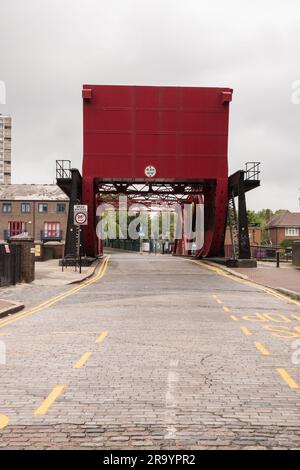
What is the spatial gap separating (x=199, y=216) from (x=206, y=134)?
18.2 metres

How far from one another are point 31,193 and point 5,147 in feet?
228

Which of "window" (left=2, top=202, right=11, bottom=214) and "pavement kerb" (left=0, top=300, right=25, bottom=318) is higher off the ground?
"window" (left=2, top=202, right=11, bottom=214)

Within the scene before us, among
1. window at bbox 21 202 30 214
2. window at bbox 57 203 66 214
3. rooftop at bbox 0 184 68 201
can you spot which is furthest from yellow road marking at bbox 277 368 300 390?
window at bbox 21 202 30 214

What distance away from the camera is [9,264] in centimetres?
2236

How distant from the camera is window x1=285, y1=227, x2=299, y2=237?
9706 cm

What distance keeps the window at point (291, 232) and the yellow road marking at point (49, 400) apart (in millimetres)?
93716

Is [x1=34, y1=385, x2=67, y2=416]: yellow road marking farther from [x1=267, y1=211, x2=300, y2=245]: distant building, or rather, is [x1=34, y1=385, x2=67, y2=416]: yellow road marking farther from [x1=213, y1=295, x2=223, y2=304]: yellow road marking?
[x1=267, y1=211, x2=300, y2=245]: distant building

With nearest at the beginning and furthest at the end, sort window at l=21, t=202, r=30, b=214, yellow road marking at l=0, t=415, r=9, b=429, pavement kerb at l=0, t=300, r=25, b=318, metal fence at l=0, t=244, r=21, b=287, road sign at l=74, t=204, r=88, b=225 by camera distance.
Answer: yellow road marking at l=0, t=415, r=9, b=429, pavement kerb at l=0, t=300, r=25, b=318, metal fence at l=0, t=244, r=21, b=287, road sign at l=74, t=204, r=88, b=225, window at l=21, t=202, r=30, b=214

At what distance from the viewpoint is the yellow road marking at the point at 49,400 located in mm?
5703

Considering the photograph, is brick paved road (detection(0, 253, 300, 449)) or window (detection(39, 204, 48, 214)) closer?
brick paved road (detection(0, 253, 300, 449))

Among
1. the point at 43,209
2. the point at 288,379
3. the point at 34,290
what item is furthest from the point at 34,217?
Answer: the point at 288,379

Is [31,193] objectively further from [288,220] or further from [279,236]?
[288,220]

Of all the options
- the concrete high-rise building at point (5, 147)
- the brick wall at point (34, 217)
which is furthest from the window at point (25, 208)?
the concrete high-rise building at point (5, 147)

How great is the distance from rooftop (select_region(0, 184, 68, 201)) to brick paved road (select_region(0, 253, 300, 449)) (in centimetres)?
7632
